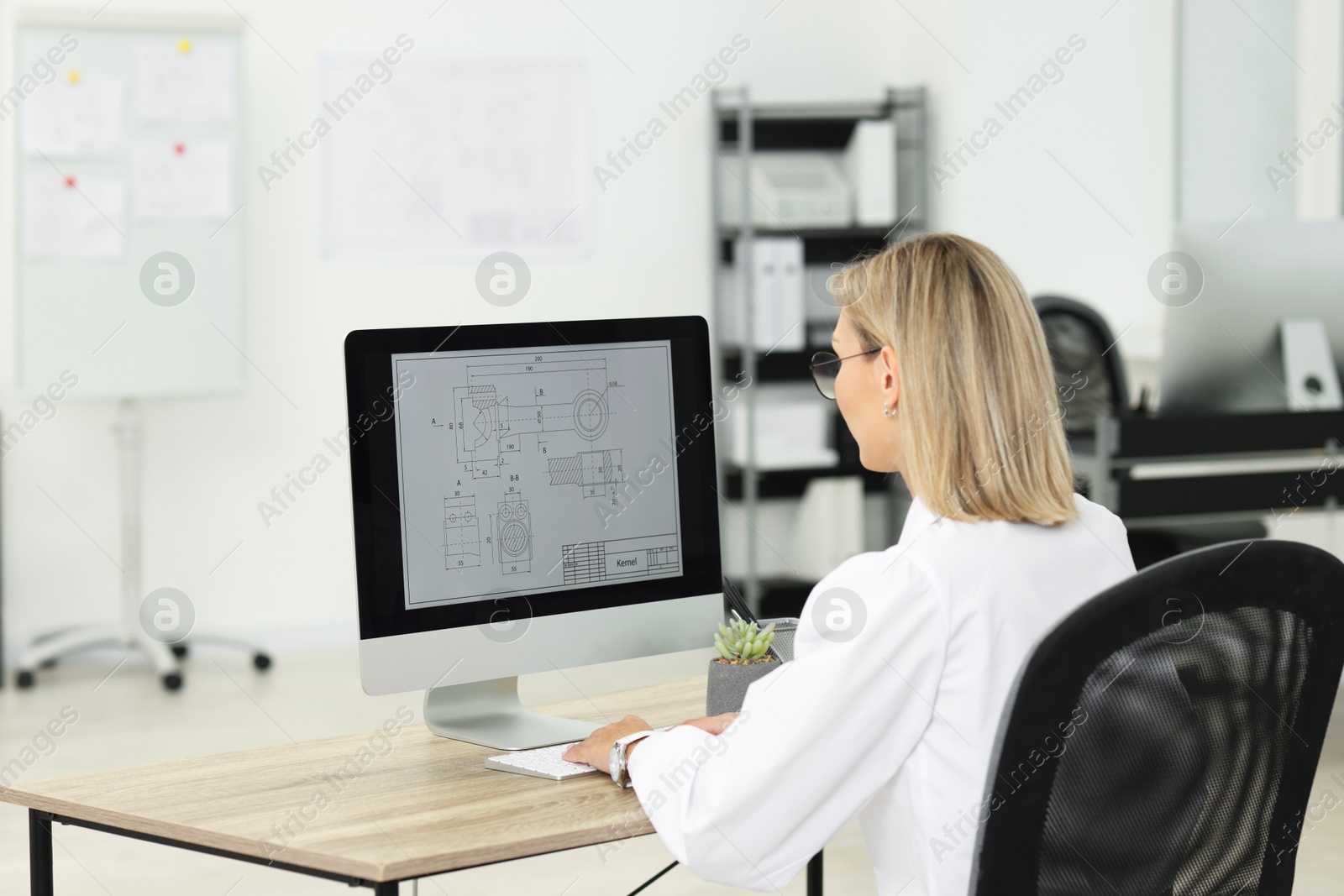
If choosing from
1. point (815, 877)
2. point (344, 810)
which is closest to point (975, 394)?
point (344, 810)

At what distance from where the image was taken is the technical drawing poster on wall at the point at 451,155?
4.43m

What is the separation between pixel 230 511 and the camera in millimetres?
4410

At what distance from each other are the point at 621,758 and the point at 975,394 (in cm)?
50

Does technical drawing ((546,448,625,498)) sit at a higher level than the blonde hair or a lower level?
lower

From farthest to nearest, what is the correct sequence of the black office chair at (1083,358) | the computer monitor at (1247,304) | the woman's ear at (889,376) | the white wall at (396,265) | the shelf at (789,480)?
1. the shelf at (789,480)
2. the white wall at (396,265)
3. the black office chair at (1083,358)
4. the computer monitor at (1247,304)
5. the woman's ear at (889,376)

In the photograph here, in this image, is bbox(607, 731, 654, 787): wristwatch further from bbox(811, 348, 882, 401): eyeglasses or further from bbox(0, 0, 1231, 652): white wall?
bbox(0, 0, 1231, 652): white wall

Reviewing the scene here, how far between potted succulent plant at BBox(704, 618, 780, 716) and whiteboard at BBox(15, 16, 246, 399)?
10.0ft

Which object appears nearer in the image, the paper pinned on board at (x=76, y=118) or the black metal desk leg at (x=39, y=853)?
the black metal desk leg at (x=39, y=853)

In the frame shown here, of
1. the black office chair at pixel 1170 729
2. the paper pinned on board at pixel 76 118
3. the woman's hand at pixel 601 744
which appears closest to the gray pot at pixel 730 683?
the woman's hand at pixel 601 744

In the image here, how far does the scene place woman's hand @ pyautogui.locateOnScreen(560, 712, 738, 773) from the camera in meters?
1.29

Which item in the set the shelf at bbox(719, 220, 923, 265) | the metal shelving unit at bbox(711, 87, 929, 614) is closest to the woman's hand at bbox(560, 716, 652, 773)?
the metal shelving unit at bbox(711, 87, 929, 614)

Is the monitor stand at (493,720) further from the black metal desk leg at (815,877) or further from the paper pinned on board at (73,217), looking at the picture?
the paper pinned on board at (73,217)

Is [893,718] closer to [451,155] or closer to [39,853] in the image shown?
[39,853]

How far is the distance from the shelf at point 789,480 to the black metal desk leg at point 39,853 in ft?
12.1
